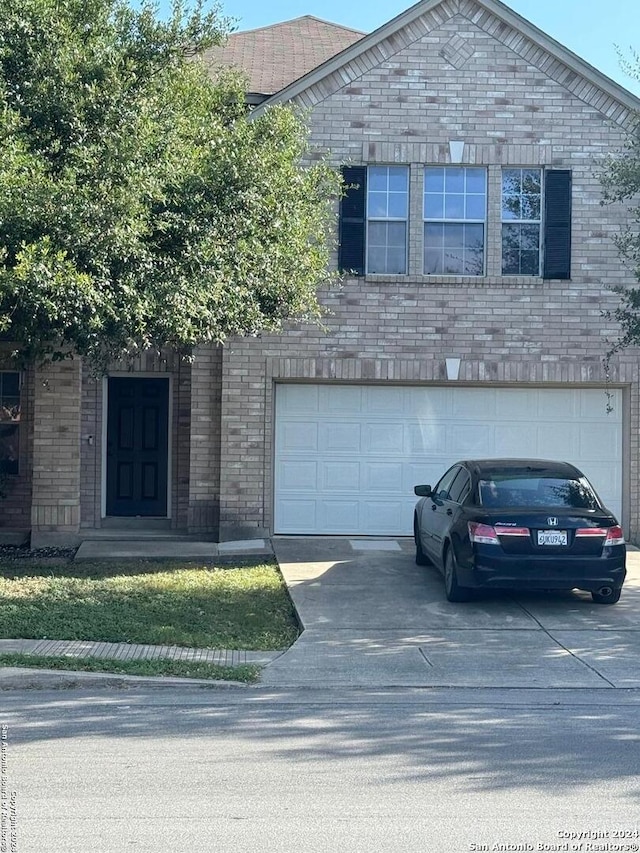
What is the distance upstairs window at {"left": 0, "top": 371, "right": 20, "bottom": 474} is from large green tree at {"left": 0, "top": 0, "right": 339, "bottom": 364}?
389 centimetres

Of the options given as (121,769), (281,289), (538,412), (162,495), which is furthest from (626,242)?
(121,769)

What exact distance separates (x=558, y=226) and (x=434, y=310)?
7.19ft

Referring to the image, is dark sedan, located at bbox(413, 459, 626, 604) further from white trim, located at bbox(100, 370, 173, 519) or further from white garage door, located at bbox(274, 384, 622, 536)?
white trim, located at bbox(100, 370, 173, 519)

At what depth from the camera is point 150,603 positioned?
10.7 meters

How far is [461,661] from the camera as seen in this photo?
879cm

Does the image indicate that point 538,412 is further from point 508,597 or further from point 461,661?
point 461,661

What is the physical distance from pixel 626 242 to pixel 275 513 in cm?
621

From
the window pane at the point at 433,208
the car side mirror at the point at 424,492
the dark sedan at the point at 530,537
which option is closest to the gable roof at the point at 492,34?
the window pane at the point at 433,208

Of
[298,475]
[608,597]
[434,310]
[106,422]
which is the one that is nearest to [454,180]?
[434,310]

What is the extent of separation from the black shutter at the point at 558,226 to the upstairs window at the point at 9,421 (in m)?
8.23

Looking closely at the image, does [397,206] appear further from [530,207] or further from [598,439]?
[598,439]

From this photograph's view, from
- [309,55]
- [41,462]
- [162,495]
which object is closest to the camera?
[41,462]

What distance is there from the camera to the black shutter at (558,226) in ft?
47.6

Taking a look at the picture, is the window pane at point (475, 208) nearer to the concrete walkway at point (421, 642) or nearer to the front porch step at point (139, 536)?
the concrete walkway at point (421, 642)
